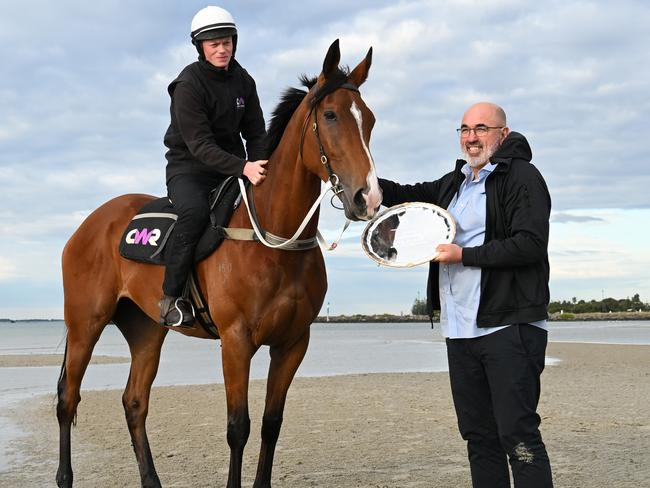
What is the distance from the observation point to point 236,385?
4.99 meters

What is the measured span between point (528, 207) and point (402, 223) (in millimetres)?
719

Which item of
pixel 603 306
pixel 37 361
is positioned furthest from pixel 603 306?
pixel 37 361

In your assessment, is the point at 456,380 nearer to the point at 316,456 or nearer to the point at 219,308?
the point at 219,308

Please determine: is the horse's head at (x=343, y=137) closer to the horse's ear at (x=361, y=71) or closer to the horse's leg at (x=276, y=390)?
the horse's ear at (x=361, y=71)

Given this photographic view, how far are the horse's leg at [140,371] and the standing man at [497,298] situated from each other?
9.84 ft

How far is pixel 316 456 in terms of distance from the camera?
24.0 ft

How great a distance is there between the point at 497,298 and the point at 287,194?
1.63m

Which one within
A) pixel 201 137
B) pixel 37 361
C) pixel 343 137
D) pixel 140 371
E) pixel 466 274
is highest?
pixel 201 137

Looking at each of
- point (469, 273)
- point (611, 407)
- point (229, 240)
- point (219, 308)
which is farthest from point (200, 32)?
point (611, 407)

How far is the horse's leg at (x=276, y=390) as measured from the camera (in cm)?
532

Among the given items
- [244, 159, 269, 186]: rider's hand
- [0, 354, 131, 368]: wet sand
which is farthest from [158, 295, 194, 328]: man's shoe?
[0, 354, 131, 368]: wet sand

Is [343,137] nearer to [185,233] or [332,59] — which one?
[332,59]

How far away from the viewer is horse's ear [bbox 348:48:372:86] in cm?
474

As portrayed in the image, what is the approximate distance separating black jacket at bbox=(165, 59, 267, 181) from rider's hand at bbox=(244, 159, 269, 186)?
6cm
